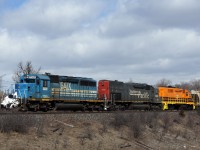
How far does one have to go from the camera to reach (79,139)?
63.3ft

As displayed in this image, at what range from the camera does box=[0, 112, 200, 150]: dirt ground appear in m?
17.3

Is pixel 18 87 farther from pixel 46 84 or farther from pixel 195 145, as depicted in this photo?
pixel 195 145

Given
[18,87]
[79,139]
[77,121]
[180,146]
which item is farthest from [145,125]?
[18,87]

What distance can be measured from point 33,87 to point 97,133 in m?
10.4

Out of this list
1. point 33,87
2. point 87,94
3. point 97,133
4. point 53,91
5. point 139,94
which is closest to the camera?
point 97,133

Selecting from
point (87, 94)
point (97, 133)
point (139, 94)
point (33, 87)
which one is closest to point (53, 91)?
point (33, 87)

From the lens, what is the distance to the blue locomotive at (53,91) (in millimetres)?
28875

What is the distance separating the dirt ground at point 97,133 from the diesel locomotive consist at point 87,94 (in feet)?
20.3

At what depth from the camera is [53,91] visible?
30750mm

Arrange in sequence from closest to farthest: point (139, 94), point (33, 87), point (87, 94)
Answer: point (33, 87) → point (87, 94) → point (139, 94)

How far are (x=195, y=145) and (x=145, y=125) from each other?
4.18 metres

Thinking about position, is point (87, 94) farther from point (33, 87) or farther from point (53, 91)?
point (33, 87)

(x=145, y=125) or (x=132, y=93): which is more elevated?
(x=132, y=93)

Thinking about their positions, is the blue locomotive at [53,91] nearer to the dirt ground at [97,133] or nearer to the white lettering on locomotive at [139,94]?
the dirt ground at [97,133]
